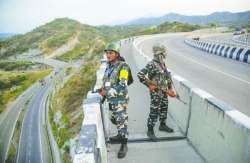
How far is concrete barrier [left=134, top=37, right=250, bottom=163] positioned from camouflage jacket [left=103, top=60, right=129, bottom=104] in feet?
4.97

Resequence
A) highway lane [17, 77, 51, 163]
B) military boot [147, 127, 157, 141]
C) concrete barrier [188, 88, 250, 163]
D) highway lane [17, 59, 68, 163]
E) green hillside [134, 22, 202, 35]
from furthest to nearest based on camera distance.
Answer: green hillside [134, 22, 202, 35]
highway lane [17, 77, 51, 163]
highway lane [17, 59, 68, 163]
military boot [147, 127, 157, 141]
concrete barrier [188, 88, 250, 163]

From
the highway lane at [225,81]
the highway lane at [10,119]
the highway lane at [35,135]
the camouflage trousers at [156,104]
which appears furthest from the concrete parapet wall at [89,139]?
the highway lane at [10,119]

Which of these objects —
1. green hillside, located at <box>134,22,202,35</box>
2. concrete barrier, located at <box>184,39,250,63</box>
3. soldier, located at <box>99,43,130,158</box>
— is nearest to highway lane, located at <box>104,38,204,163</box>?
soldier, located at <box>99,43,130,158</box>

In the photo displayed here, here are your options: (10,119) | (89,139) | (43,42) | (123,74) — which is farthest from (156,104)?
(43,42)

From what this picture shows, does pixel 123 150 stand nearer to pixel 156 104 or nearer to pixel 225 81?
pixel 156 104

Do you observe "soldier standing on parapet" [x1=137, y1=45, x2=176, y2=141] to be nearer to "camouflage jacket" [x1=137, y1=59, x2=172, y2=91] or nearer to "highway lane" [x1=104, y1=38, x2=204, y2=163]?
"camouflage jacket" [x1=137, y1=59, x2=172, y2=91]

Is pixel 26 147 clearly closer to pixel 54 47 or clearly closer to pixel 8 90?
pixel 8 90

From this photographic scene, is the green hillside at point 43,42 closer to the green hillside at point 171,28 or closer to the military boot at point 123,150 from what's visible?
the green hillside at point 171,28

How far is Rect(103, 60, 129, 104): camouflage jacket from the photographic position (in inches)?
169

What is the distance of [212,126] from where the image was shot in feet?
13.9

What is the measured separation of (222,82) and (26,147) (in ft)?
203

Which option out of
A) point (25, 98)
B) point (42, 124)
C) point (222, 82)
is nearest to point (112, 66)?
point (222, 82)

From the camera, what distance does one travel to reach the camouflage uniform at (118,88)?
431 cm

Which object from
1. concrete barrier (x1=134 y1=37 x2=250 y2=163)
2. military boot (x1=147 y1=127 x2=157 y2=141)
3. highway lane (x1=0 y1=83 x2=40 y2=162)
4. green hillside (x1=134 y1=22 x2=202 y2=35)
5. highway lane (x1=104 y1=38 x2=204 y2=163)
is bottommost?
highway lane (x1=0 y1=83 x2=40 y2=162)
